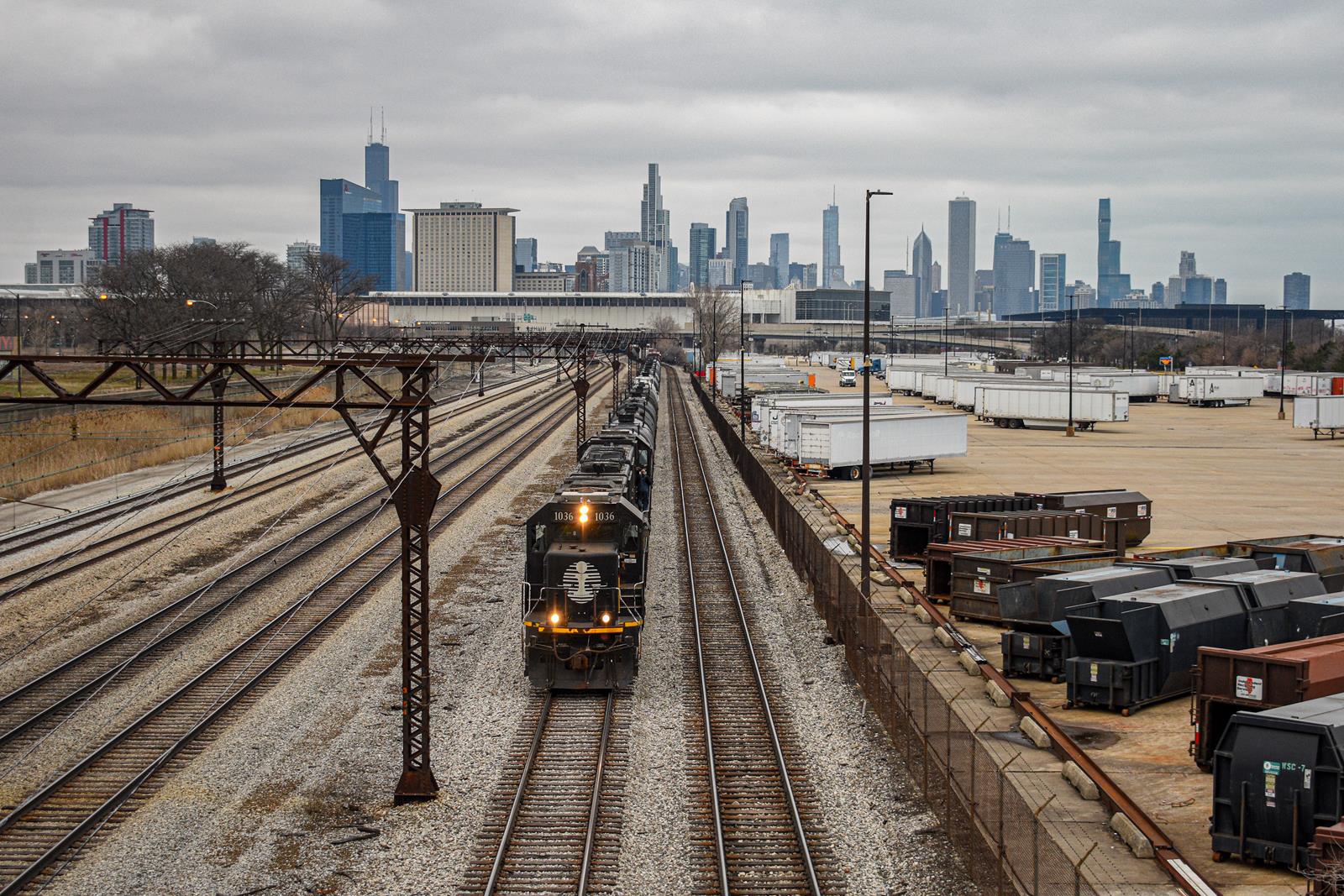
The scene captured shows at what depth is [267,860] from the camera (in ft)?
56.4

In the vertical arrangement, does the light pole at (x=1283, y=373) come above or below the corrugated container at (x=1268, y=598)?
above

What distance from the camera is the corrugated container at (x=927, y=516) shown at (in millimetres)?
38312

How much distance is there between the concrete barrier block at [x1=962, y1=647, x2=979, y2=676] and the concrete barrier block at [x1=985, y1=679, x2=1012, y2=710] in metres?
1.21

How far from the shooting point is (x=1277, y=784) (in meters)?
16.5

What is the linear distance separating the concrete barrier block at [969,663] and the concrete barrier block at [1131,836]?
28.4ft

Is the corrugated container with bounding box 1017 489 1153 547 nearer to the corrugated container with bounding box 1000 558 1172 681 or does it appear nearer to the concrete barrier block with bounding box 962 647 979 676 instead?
the corrugated container with bounding box 1000 558 1172 681

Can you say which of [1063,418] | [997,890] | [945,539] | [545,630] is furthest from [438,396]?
[997,890]

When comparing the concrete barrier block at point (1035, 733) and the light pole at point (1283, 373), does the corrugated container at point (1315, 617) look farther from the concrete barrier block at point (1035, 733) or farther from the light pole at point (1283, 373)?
the light pole at point (1283, 373)

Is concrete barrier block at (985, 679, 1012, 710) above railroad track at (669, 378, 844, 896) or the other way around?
above

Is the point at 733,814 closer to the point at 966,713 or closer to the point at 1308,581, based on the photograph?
the point at 966,713

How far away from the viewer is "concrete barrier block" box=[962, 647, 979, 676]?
1047 inches

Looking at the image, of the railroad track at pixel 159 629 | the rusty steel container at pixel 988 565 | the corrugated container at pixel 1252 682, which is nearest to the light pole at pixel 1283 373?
the rusty steel container at pixel 988 565

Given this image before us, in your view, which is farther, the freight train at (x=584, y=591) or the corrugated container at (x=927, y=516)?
the corrugated container at (x=927, y=516)

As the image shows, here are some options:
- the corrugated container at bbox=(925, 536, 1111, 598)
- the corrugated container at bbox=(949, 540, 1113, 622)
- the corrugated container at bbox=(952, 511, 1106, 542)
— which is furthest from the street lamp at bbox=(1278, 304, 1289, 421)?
the corrugated container at bbox=(949, 540, 1113, 622)
